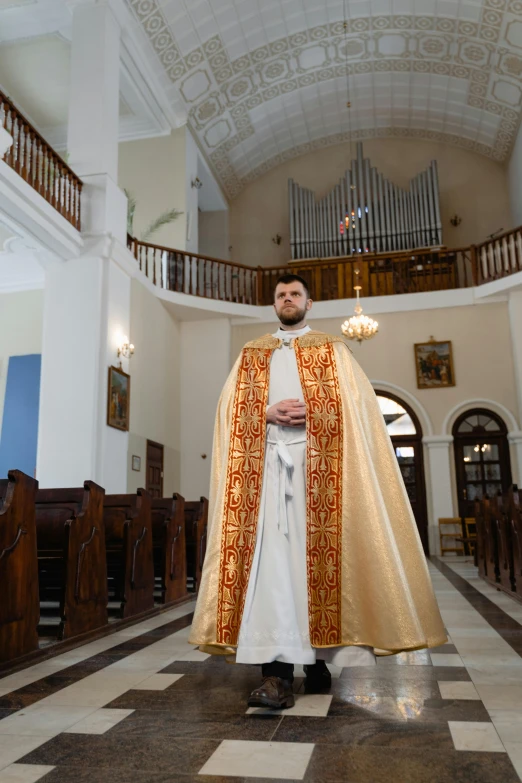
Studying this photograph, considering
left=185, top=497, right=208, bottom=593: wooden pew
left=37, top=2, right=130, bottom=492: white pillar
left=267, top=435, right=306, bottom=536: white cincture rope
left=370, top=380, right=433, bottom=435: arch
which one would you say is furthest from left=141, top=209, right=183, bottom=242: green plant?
left=267, top=435, right=306, bottom=536: white cincture rope

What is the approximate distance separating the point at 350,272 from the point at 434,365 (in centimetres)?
252

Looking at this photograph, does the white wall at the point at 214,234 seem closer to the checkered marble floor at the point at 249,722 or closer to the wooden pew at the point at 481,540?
the wooden pew at the point at 481,540

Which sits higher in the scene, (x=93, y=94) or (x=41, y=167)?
(x=93, y=94)

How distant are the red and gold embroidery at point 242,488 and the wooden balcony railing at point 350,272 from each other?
31.0 ft

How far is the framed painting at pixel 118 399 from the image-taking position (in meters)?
9.28

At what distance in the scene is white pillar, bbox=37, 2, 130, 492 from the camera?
891cm

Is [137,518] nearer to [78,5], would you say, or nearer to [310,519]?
[310,519]

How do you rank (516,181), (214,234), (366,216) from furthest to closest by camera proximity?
1. (214,234)
2. (366,216)
3. (516,181)

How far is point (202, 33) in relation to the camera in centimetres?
1213

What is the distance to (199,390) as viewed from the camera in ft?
43.0

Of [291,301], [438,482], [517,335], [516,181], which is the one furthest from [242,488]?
[516,181]

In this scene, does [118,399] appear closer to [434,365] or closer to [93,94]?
[93,94]

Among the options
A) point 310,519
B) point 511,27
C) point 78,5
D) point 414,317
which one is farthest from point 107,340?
point 511,27

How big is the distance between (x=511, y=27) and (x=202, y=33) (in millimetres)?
5441
